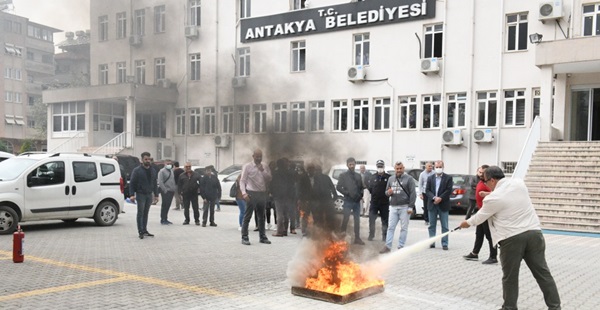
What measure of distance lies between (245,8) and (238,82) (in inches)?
160

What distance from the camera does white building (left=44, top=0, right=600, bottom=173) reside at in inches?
298

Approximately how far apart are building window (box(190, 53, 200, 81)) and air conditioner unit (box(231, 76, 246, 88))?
1.84 ft

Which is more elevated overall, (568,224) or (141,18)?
(141,18)

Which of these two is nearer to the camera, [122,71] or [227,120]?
[227,120]

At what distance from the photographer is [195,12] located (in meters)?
7.57

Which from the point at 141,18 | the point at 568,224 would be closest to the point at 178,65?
the point at 141,18

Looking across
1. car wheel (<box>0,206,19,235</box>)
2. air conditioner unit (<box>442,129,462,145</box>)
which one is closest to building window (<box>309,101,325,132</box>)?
car wheel (<box>0,206,19,235</box>)

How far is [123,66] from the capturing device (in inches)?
350

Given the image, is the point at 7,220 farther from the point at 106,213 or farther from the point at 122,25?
the point at 122,25

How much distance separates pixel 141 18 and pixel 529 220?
18.7 ft

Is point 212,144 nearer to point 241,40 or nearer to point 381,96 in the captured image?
point 241,40

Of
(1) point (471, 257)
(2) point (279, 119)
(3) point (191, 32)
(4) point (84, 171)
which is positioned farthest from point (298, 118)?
(4) point (84, 171)

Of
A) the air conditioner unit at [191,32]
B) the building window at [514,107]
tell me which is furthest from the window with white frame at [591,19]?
the air conditioner unit at [191,32]

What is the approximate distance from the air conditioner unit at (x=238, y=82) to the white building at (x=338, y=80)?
0.10 feet
